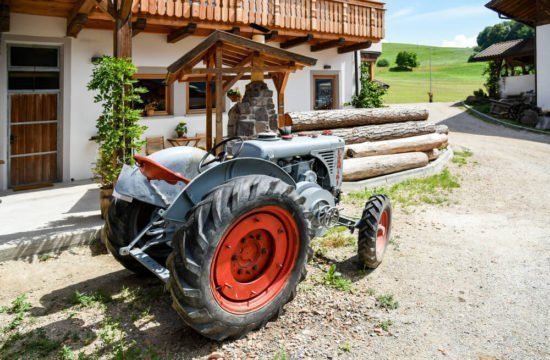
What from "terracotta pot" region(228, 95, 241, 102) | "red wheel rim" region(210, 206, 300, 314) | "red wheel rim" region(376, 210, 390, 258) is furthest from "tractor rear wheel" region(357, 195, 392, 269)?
"terracotta pot" region(228, 95, 241, 102)

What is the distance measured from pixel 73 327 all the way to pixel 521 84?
1112 inches

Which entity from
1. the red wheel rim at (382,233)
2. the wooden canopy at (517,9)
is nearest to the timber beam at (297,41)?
the red wheel rim at (382,233)

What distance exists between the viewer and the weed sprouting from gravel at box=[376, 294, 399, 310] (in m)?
3.94

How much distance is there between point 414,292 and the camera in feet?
14.1

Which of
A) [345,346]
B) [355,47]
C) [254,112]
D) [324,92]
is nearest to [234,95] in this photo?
[254,112]

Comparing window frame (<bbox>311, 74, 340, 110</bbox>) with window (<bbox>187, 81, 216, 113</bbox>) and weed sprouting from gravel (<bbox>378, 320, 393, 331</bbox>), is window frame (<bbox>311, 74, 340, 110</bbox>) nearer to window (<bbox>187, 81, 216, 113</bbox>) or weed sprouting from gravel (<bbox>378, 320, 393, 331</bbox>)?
window (<bbox>187, 81, 216, 113</bbox>)

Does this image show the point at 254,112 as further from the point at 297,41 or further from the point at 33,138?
the point at 33,138

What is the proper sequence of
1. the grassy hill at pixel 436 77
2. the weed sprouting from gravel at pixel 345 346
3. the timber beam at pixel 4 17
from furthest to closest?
the grassy hill at pixel 436 77, the timber beam at pixel 4 17, the weed sprouting from gravel at pixel 345 346

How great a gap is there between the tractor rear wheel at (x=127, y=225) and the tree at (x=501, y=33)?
92.1 m

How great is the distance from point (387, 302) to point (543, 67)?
69.0 ft

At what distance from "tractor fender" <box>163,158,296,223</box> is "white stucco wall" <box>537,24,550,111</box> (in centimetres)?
2099

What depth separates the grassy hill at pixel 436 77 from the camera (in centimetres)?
4138

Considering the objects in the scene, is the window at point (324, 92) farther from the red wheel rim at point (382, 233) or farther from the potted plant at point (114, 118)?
the red wheel rim at point (382, 233)

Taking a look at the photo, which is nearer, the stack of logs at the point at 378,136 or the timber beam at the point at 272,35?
the stack of logs at the point at 378,136
